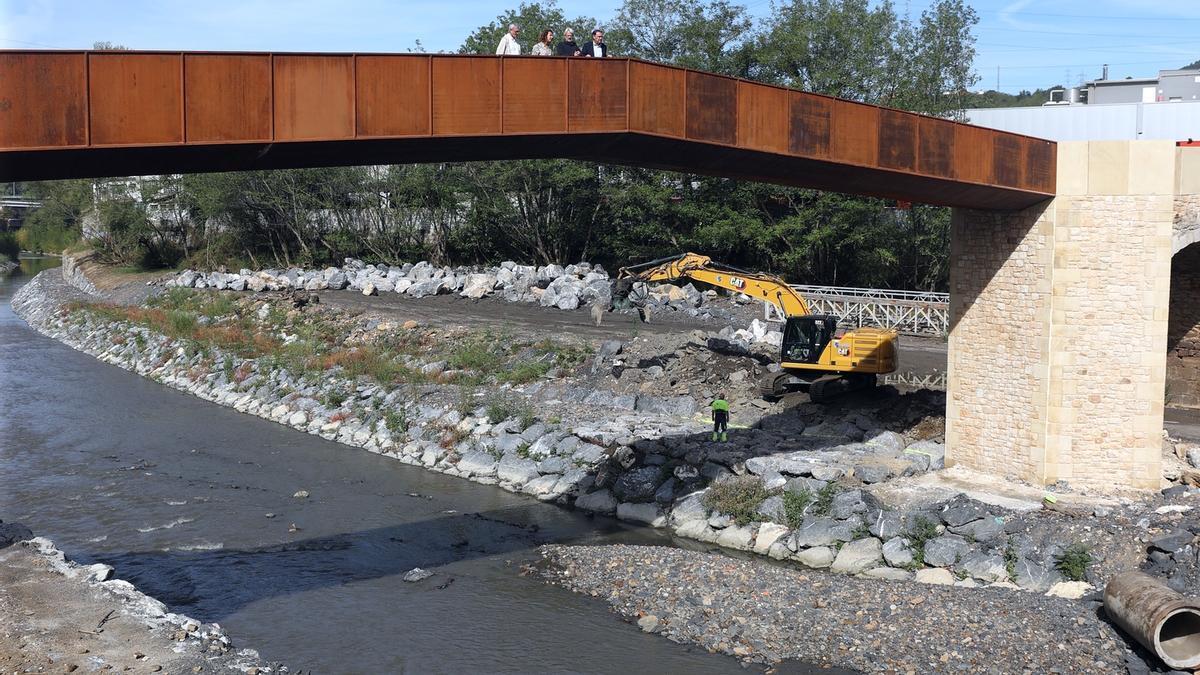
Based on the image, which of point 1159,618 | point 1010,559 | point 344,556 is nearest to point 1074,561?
point 1010,559

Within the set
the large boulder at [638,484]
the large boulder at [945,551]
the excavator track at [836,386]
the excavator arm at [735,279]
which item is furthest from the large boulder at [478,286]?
the large boulder at [945,551]

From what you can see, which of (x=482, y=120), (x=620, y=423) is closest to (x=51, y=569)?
(x=482, y=120)

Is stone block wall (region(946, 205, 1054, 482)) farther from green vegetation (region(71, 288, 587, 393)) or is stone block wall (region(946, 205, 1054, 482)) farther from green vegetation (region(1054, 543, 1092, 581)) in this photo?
green vegetation (region(71, 288, 587, 393))

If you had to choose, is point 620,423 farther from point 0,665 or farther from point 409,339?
point 0,665

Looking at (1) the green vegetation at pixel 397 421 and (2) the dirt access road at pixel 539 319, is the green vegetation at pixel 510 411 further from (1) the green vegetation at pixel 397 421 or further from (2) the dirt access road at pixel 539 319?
(2) the dirt access road at pixel 539 319

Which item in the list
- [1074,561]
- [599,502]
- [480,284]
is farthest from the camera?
[480,284]

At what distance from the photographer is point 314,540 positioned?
19.8 metres

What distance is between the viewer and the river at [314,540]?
49.3ft

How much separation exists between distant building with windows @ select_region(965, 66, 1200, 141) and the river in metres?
25.3

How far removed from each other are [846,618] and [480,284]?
3318cm

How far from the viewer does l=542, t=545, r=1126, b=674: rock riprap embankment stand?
14.3m

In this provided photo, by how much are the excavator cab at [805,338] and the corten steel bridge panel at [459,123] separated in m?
6.10

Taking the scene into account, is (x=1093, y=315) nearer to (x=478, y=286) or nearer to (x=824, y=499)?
(x=824, y=499)

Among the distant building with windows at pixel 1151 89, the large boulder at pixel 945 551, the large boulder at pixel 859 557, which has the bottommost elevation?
the large boulder at pixel 859 557
